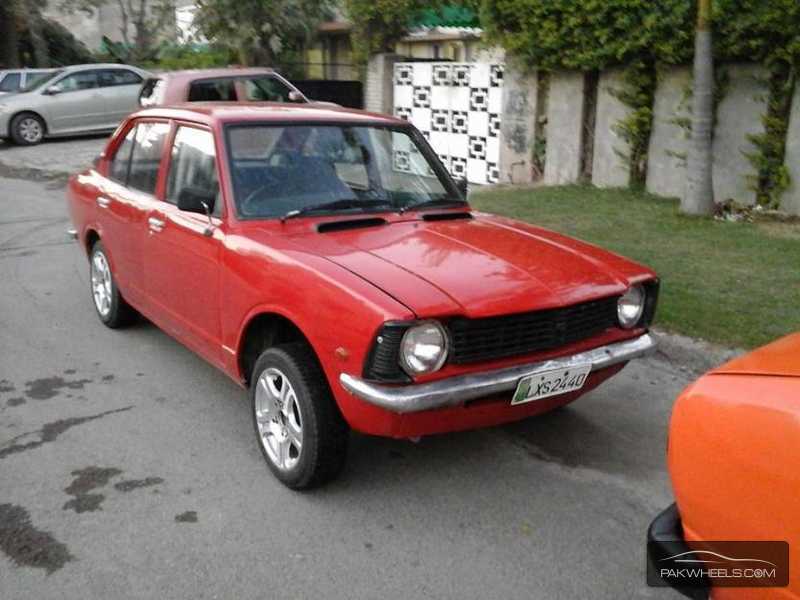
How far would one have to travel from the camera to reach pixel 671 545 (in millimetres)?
2338

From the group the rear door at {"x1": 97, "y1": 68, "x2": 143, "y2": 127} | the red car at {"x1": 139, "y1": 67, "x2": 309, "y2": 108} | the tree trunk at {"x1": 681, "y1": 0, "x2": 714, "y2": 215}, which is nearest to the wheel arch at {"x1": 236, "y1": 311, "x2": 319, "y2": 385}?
the tree trunk at {"x1": 681, "y1": 0, "x2": 714, "y2": 215}

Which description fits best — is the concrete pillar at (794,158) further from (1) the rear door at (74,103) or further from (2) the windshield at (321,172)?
(1) the rear door at (74,103)

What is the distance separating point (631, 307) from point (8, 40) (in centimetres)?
2806

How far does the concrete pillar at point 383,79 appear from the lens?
14.6 m

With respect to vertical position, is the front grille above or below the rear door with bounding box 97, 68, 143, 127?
below

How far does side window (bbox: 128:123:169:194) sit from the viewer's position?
16.7 ft

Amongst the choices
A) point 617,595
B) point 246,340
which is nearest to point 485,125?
point 246,340

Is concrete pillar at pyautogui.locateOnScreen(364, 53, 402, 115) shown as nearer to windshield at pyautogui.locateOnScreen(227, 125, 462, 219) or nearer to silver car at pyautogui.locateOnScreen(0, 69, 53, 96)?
silver car at pyautogui.locateOnScreen(0, 69, 53, 96)

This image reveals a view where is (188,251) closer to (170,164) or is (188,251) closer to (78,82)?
(170,164)

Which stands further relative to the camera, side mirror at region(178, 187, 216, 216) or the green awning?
the green awning

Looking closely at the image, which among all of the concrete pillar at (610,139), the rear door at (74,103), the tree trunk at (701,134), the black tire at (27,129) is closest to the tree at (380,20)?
the concrete pillar at (610,139)

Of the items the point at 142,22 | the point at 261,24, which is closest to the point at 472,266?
the point at 261,24

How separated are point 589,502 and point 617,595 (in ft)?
2.26

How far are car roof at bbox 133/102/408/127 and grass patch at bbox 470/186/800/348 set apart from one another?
2501mm
